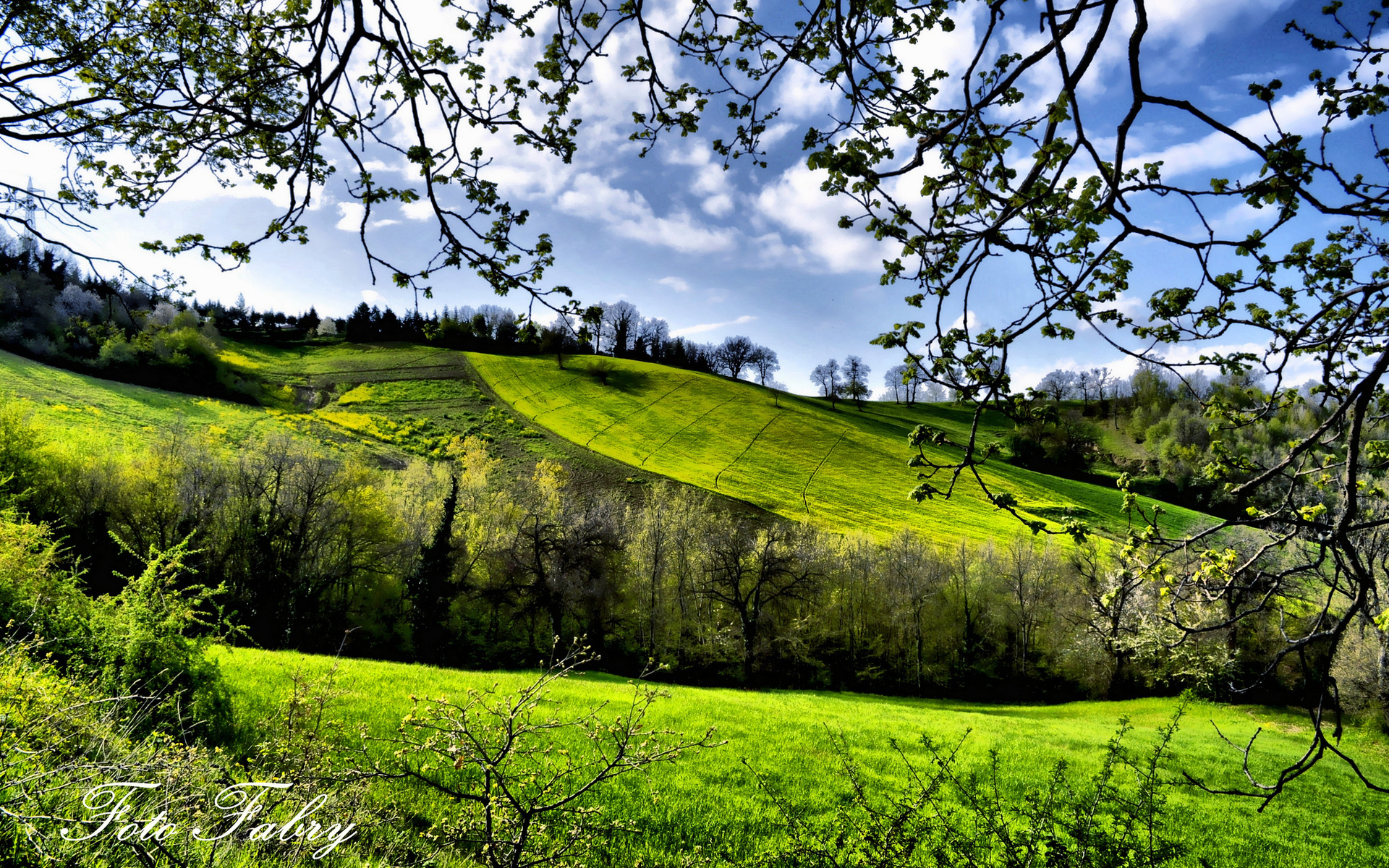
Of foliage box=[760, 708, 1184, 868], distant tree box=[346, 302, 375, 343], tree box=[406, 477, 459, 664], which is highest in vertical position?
distant tree box=[346, 302, 375, 343]

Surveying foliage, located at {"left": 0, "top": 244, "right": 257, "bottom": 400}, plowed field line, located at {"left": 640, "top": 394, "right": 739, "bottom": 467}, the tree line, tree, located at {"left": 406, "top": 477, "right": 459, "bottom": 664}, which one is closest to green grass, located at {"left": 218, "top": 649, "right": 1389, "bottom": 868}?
foliage, located at {"left": 0, "top": 244, "right": 257, "bottom": 400}

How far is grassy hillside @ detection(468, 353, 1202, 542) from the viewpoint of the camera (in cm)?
5447

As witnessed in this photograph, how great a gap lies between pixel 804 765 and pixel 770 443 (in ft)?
195

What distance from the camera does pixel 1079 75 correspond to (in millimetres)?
2988

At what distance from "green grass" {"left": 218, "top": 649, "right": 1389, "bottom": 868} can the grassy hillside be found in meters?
26.7

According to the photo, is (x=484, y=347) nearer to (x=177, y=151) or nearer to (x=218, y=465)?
(x=218, y=465)

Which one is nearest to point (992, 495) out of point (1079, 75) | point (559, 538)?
point (1079, 75)

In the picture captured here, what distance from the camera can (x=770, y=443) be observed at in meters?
70.2

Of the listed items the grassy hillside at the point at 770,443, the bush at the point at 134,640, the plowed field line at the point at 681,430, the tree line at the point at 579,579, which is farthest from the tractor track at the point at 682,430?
the bush at the point at 134,640

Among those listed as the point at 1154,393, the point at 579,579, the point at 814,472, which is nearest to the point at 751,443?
the point at 814,472

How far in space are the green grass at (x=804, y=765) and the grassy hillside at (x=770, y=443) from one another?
2673 centimetres

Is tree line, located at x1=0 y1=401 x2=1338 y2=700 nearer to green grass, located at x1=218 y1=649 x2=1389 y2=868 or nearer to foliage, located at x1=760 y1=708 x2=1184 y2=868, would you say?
green grass, located at x1=218 y1=649 x2=1389 y2=868

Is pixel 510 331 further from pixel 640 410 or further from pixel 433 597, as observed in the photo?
pixel 640 410

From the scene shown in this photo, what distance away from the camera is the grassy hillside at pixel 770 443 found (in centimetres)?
5447
